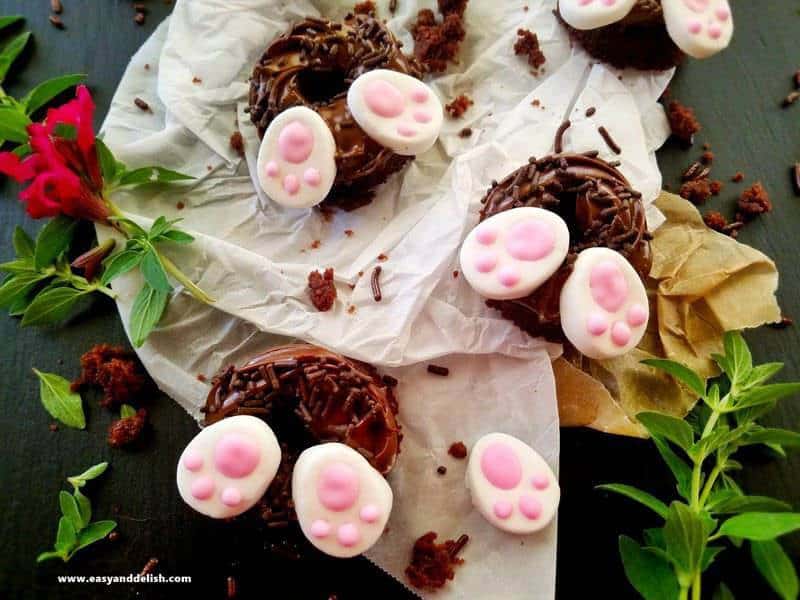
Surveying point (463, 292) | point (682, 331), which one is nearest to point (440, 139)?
point (463, 292)

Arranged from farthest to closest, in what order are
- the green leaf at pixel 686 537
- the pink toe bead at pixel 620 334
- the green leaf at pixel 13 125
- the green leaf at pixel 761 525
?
the green leaf at pixel 13 125 → the pink toe bead at pixel 620 334 → the green leaf at pixel 686 537 → the green leaf at pixel 761 525

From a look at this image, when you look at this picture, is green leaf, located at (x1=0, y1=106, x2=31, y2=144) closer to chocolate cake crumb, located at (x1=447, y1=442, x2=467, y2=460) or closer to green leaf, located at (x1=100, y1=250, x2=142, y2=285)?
green leaf, located at (x1=100, y1=250, x2=142, y2=285)

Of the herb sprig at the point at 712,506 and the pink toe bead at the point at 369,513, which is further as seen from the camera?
the pink toe bead at the point at 369,513

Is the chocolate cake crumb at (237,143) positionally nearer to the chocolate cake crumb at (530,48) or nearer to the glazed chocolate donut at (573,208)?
the glazed chocolate donut at (573,208)

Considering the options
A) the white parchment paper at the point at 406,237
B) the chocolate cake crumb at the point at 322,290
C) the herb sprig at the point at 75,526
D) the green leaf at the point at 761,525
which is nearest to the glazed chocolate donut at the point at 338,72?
the white parchment paper at the point at 406,237

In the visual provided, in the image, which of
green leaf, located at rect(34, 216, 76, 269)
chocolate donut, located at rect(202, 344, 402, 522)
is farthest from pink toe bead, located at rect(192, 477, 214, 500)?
green leaf, located at rect(34, 216, 76, 269)

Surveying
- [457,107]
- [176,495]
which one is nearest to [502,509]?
[176,495]

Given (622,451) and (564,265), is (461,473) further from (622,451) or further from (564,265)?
(564,265)
